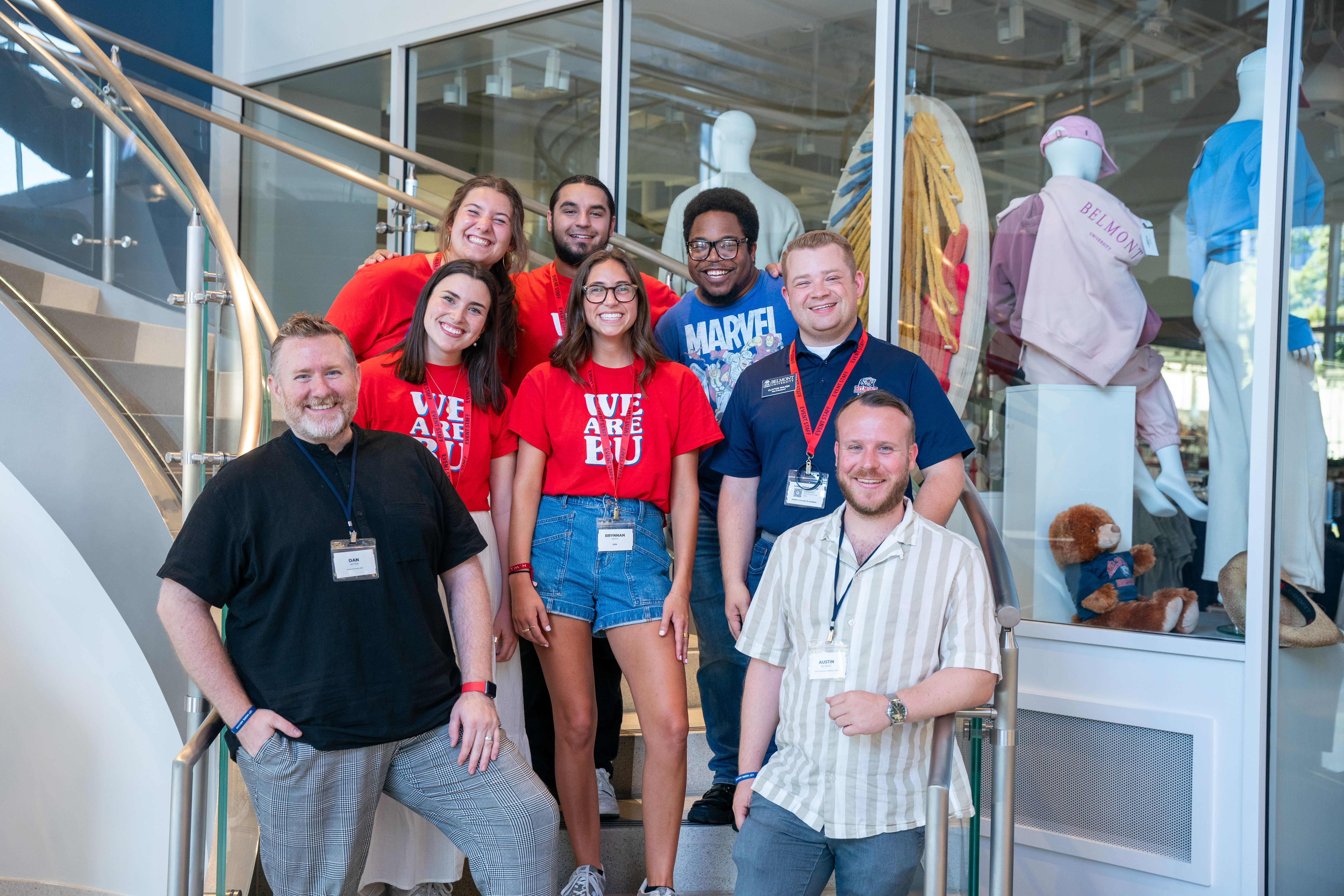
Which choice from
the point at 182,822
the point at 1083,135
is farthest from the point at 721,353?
the point at 182,822

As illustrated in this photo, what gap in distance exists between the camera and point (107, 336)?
313 centimetres

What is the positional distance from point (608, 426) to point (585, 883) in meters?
1.08

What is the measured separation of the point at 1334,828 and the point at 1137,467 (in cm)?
116

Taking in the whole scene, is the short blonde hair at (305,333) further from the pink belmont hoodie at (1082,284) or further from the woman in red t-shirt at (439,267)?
the pink belmont hoodie at (1082,284)

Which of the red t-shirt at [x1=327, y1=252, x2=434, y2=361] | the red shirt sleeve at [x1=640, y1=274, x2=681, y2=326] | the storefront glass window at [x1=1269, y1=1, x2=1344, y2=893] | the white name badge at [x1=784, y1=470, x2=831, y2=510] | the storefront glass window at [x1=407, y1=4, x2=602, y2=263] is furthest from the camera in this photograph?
the storefront glass window at [x1=407, y1=4, x2=602, y2=263]

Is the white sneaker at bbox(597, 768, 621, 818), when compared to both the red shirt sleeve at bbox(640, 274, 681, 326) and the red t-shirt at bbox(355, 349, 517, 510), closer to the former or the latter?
the red t-shirt at bbox(355, 349, 517, 510)

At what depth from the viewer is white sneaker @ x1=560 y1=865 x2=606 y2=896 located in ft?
8.11

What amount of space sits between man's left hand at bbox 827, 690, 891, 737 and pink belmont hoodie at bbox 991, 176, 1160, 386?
1.87 meters

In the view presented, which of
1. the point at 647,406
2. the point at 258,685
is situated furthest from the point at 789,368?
the point at 258,685

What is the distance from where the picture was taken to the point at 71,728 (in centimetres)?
351

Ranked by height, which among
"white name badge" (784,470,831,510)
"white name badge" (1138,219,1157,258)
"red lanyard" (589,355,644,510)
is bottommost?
"white name badge" (784,470,831,510)

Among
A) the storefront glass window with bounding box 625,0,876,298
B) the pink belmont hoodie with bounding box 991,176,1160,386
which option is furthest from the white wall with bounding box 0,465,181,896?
the pink belmont hoodie with bounding box 991,176,1160,386

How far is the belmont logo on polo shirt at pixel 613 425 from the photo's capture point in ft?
8.23

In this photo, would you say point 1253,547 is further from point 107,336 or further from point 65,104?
point 65,104
